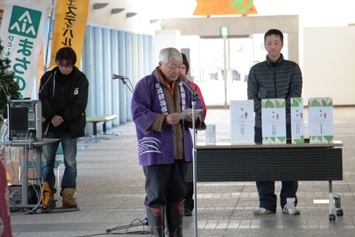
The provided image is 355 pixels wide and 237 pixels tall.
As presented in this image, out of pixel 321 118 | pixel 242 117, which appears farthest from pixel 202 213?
pixel 321 118

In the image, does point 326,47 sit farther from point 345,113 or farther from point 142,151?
point 142,151

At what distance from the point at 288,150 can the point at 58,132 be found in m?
2.35

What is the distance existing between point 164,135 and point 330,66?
85.7ft

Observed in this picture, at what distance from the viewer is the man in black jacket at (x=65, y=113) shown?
887cm

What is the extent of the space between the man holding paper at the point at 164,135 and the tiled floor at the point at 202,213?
40cm

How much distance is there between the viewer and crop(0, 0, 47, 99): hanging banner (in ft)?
33.7

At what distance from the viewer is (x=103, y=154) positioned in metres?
15.9

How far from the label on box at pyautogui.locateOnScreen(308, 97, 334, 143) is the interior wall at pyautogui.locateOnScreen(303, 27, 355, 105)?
24.0 m

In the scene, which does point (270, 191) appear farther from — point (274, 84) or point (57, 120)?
point (57, 120)

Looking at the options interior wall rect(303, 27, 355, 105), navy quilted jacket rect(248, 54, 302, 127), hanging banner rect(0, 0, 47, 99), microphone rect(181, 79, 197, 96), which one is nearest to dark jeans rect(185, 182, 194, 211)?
navy quilted jacket rect(248, 54, 302, 127)

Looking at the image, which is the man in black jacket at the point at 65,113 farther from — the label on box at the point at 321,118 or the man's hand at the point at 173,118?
the man's hand at the point at 173,118

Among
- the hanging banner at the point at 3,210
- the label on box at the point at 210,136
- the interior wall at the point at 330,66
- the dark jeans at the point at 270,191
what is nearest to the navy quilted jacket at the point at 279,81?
the dark jeans at the point at 270,191

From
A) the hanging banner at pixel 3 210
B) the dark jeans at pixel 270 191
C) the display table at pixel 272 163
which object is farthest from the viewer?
the dark jeans at pixel 270 191

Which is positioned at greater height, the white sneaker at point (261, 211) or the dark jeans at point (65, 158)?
the dark jeans at point (65, 158)
